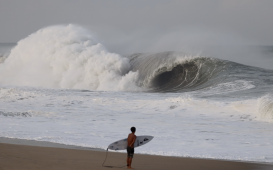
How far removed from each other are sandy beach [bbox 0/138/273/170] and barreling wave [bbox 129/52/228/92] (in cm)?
1159

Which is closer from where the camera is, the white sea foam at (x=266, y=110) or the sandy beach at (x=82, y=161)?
the sandy beach at (x=82, y=161)

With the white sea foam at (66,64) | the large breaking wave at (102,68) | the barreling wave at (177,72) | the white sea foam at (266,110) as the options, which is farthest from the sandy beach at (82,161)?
the white sea foam at (66,64)

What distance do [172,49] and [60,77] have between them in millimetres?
7300

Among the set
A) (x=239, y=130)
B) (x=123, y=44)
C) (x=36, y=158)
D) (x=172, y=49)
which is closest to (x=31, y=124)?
(x=36, y=158)

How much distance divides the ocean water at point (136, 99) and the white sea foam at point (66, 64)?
0.06 metres

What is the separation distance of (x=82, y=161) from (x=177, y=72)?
50.6 feet

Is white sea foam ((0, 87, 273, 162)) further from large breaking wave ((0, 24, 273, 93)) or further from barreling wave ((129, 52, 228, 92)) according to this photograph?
large breaking wave ((0, 24, 273, 93))

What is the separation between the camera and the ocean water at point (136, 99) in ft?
27.5

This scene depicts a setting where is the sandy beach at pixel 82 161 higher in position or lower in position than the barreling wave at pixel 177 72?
lower

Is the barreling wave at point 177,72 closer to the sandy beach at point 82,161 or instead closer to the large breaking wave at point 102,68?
the large breaking wave at point 102,68

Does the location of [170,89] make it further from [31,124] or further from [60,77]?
[31,124]

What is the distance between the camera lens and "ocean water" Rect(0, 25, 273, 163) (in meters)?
8.39

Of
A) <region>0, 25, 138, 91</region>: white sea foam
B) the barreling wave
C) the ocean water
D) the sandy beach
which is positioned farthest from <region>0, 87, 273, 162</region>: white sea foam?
<region>0, 25, 138, 91</region>: white sea foam

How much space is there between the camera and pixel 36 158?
6090mm
